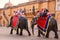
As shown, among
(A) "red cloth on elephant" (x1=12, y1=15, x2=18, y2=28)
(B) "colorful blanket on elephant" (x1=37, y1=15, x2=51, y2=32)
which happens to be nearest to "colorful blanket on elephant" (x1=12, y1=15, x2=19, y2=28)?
(A) "red cloth on elephant" (x1=12, y1=15, x2=18, y2=28)

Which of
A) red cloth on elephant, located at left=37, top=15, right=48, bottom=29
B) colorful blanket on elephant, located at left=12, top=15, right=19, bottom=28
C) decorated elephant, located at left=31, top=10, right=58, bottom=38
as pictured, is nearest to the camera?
decorated elephant, located at left=31, top=10, right=58, bottom=38

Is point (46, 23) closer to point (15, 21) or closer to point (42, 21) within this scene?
point (42, 21)

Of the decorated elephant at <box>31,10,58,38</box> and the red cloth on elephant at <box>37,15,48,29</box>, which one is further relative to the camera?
the red cloth on elephant at <box>37,15,48,29</box>

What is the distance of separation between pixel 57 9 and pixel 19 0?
9.04 m

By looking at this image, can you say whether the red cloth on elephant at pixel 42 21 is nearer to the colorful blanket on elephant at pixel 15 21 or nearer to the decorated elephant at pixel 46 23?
the decorated elephant at pixel 46 23

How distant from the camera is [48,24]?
5.89 metres

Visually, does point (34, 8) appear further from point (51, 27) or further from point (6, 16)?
point (51, 27)

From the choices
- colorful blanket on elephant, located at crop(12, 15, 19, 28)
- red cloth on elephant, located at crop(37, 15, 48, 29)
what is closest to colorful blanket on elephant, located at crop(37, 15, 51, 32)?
red cloth on elephant, located at crop(37, 15, 48, 29)

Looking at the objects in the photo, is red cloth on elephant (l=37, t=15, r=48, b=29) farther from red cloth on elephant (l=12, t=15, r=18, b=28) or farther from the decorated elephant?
red cloth on elephant (l=12, t=15, r=18, b=28)

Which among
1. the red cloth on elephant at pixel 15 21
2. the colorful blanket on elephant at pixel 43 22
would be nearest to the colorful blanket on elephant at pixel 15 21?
the red cloth on elephant at pixel 15 21

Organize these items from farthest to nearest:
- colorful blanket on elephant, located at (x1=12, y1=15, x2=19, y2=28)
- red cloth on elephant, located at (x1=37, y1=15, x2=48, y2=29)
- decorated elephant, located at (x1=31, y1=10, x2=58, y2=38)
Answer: colorful blanket on elephant, located at (x1=12, y1=15, x2=19, y2=28), red cloth on elephant, located at (x1=37, y1=15, x2=48, y2=29), decorated elephant, located at (x1=31, y1=10, x2=58, y2=38)

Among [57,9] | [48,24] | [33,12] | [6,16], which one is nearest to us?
[48,24]

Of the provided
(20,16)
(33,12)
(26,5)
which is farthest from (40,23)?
(26,5)

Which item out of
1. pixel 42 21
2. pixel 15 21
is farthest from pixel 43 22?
pixel 15 21
